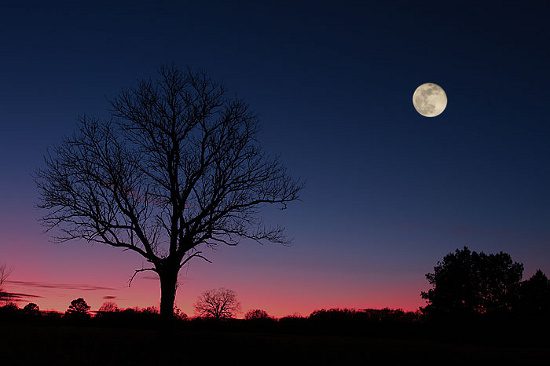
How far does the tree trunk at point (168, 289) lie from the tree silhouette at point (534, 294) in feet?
202

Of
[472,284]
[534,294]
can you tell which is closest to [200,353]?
[472,284]

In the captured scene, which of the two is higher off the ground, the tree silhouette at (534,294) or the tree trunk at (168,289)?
the tree silhouette at (534,294)

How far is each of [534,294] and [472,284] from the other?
30.9ft

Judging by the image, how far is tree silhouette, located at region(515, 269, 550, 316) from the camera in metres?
69.2

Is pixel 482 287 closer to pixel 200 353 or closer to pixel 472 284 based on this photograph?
pixel 472 284

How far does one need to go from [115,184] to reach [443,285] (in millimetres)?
57924

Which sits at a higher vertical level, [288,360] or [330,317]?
[330,317]

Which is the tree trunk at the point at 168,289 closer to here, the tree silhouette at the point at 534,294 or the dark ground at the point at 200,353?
the dark ground at the point at 200,353

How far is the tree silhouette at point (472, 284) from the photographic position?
6912cm

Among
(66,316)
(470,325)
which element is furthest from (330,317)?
(66,316)

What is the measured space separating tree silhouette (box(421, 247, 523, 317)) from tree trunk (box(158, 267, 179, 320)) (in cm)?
5413

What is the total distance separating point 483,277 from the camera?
230 ft

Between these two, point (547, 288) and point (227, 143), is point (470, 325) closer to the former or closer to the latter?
point (227, 143)

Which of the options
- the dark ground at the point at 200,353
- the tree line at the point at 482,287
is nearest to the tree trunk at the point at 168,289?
the dark ground at the point at 200,353
